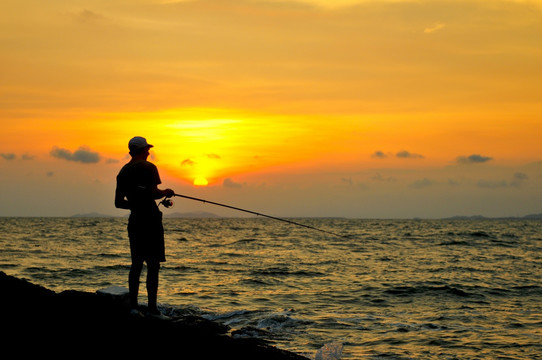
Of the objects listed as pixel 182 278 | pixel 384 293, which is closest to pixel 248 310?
pixel 384 293

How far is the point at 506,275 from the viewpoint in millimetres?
19922

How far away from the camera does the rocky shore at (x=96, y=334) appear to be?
539 cm

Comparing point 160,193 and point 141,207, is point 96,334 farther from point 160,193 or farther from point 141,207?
point 160,193

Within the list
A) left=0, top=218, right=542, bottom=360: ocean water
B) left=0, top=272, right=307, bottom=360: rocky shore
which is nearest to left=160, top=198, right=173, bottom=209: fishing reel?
left=0, top=272, right=307, bottom=360: rocky shore

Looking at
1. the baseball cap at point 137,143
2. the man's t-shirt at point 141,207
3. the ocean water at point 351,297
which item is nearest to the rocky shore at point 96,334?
the man's t-shirt at point 141,207

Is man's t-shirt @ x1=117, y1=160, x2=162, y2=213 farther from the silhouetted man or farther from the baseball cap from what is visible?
the baseball cap

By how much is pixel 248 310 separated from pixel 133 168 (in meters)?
5.97

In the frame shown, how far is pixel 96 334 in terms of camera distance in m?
5.83

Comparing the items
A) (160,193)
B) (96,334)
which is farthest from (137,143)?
(96,334)

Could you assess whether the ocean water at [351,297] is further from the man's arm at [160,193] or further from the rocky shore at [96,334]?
the man's arm at [160,193]

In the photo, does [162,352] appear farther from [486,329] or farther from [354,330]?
[486,329]

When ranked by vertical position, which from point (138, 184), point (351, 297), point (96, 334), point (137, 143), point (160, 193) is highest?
point (137, 143)

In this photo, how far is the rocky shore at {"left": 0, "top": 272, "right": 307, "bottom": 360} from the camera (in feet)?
17.7

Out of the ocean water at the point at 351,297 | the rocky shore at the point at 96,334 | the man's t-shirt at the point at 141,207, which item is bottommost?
the ocean water at the point at 351,297
